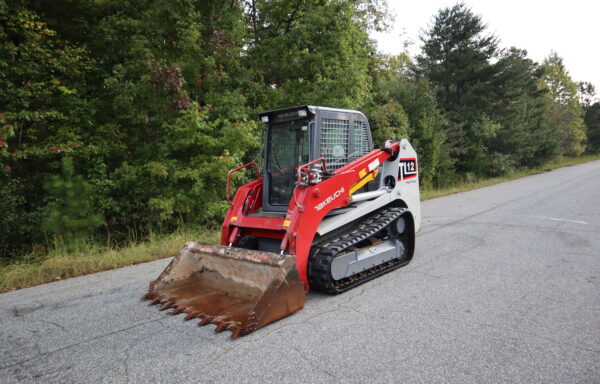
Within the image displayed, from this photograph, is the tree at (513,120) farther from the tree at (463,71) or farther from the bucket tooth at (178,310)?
the bucket tooth at (178,310)

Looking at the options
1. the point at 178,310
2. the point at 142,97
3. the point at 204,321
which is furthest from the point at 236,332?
the point at 142,97

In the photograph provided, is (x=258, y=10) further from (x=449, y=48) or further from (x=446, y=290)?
(x=449, y=48)

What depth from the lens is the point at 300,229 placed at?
13.2ft

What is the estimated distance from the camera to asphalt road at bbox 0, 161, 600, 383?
8.70ft

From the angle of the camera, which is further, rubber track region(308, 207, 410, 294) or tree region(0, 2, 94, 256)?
tree region(0, 2, 94, 256)

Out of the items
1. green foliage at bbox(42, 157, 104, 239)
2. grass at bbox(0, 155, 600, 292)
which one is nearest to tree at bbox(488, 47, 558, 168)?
grass at bbox(0, 155, 600, 292)

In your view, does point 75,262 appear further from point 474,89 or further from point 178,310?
point 474,89

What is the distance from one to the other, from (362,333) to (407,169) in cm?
325

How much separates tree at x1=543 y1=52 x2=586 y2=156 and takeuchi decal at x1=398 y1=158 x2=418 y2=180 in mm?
36803

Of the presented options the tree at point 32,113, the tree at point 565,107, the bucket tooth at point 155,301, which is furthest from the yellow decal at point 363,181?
the tree at point 565,107

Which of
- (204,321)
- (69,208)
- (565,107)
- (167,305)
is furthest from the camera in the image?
(565,107)

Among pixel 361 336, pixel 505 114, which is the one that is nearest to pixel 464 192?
pixel 505 114

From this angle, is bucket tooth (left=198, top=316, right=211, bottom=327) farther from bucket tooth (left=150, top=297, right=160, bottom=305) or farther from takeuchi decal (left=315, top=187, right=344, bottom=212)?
takeuchi decal (left=315, top=187, right=344, bottom=212)

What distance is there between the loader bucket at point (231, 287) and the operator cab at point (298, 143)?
1.09 metres
